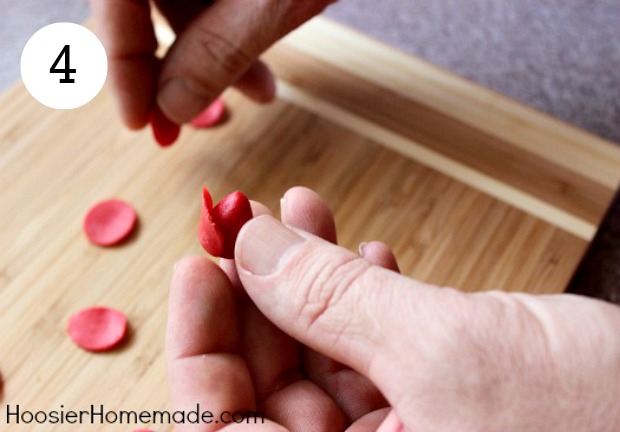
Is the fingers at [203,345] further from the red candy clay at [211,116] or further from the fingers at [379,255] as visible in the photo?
the red candy clay at [211,116]

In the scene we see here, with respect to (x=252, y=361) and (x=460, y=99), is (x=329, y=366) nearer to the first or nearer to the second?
(x=252, y=361)

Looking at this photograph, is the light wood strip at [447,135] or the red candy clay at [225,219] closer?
the red candy clay at [225,219]

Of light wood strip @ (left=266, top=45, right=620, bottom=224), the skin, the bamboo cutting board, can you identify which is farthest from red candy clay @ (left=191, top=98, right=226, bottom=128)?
the skin

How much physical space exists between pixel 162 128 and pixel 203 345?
397 millimetres

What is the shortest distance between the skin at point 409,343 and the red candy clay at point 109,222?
0.26 m

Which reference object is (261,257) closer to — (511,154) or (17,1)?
(511,154)

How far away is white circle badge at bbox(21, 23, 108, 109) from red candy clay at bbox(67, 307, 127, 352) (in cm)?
30

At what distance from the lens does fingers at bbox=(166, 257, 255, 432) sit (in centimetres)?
61

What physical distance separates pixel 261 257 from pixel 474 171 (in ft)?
1.54

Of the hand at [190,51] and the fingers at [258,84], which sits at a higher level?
the hand at [190,51]

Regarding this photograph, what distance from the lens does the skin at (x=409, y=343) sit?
0.52 m

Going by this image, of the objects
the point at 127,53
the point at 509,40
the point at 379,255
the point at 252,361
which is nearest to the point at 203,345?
the point at 252,361

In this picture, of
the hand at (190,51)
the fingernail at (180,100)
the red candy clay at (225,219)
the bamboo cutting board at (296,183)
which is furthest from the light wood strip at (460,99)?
the red candy clay at (225,219)

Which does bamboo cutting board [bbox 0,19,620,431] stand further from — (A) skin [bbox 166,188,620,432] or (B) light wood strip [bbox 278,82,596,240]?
(A) skin [bbox 166,188,620,432]
